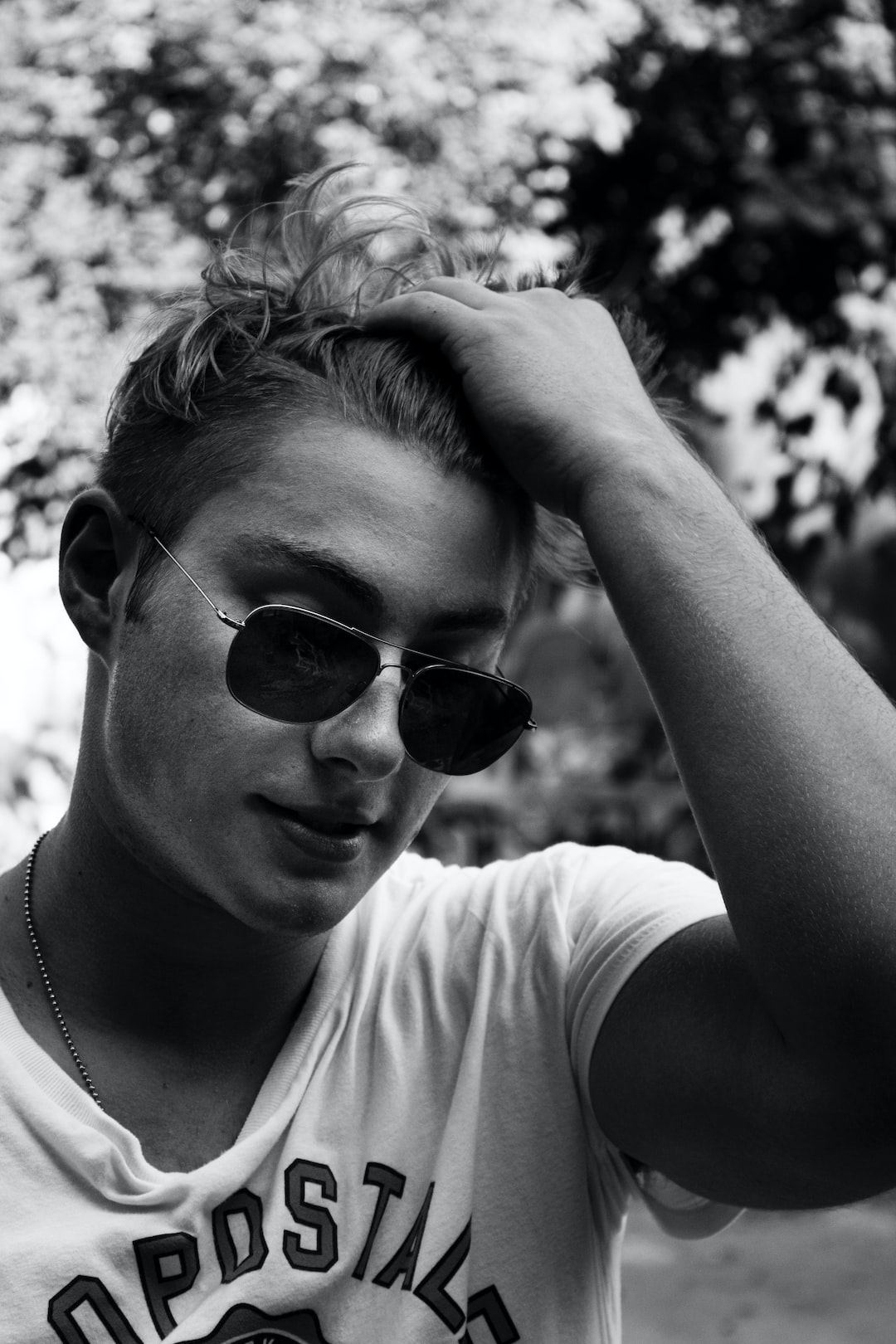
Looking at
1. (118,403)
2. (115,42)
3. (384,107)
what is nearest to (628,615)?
(118,403)

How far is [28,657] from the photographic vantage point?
499 cm

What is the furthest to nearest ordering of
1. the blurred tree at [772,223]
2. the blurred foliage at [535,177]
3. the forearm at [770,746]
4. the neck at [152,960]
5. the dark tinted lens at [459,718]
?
the blurred tree at [772,223], the blurred foliage at [535,177], the neck at [152,960], the dark tinted lens at [459,718], the forearm at [770,746]

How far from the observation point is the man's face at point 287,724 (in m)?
1.84

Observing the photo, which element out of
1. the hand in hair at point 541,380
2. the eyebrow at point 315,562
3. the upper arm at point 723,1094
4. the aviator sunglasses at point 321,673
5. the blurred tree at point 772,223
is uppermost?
the hand in hair at point 541,380

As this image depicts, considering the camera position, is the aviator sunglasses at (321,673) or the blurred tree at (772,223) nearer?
the aviator sunglasses at (321,673)

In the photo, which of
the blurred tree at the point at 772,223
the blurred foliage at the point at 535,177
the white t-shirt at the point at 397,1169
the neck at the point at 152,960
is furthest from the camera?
the blurred tree at the point at 772,223

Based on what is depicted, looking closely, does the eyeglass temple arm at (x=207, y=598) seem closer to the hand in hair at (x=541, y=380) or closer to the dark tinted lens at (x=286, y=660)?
the dark tinted lens at (x=286, y=660)

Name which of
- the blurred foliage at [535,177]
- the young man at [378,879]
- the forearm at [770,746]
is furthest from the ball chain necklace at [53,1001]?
the blurred foliage at [535,177]

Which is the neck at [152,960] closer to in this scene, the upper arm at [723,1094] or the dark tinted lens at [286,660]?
the dark tinted lens at [286,660]

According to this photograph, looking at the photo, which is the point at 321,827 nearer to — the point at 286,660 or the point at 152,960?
the point at 286,660

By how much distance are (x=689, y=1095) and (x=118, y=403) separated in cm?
142

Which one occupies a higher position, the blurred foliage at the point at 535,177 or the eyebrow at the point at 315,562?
the eyebrow at the point at 315,562

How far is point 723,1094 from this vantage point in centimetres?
178

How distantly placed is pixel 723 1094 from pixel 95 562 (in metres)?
1.18
